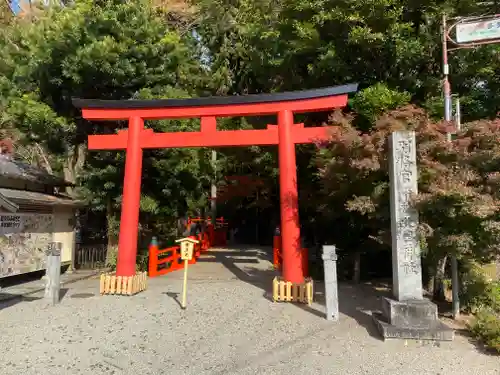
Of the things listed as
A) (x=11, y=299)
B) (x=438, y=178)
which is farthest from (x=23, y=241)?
(x=438, y=178)

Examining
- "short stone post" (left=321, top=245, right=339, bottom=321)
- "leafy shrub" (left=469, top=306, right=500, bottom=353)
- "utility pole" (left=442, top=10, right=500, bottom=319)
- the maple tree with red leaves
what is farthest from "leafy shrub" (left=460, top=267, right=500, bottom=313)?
"short stone post" (left=321, top=245, right=339, bottom=321)

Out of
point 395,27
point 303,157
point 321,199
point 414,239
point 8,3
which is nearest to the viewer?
point 414,239

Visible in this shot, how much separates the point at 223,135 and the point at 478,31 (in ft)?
18.4

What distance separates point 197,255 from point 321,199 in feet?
26.2

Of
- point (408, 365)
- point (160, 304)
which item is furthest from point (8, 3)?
point (408, 365)

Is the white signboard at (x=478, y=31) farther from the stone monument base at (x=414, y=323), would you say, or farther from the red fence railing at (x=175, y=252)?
the red fence railing at (x=175, y=252)

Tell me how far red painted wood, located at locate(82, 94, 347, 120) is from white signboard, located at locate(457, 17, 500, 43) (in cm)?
249

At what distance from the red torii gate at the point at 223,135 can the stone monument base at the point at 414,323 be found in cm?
268

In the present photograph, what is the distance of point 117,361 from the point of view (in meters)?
5.29

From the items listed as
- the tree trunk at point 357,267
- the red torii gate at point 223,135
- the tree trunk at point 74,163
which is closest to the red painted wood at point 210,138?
the red torii gate at point 223,135

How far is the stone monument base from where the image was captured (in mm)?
5910

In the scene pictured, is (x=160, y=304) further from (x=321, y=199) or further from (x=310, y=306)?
(x=321, y=199)

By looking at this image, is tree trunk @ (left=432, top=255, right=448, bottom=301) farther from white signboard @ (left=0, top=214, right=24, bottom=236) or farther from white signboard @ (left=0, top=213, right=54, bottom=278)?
white signboard @ (left=0, top=214, right=24, bottom=236)

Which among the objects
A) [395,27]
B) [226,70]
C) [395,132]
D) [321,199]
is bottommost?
[321,199]
